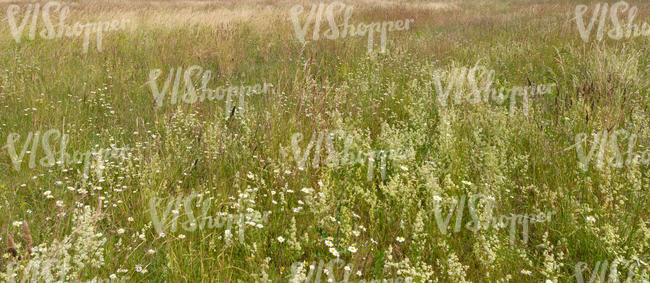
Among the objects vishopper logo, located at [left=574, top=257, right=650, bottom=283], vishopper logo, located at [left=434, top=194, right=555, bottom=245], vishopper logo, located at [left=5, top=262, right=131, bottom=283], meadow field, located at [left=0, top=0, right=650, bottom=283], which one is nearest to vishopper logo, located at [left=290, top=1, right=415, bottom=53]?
meadow field, located at [left=0, top=0, right=650, bottom=283]

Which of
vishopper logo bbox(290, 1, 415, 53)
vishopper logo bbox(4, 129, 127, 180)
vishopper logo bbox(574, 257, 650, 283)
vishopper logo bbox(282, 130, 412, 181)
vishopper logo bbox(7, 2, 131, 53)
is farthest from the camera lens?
vishopper logo bbox(290, 1, 415, 53)

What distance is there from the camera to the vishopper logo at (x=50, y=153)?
3201mm

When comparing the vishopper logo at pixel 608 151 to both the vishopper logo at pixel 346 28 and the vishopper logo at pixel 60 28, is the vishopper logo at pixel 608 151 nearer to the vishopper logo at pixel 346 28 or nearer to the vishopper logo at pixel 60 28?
the vishopper logo at pixel 346 28

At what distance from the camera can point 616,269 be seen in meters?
1.95

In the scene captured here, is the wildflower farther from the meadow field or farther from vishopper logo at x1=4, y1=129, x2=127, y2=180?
vishopper logo at x1=4, y1=129, x2=127, y2=180

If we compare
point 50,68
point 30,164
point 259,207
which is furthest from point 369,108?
point 50,68

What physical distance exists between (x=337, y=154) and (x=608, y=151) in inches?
69.5

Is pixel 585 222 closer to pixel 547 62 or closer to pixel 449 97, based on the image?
pixel 449 97

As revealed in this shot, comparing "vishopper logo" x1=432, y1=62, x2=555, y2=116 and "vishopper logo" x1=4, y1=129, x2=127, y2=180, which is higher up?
"vishopper logo" x1=432, y1=62, x2=555, y2=116

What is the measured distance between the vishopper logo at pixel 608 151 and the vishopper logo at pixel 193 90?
3.07 metres

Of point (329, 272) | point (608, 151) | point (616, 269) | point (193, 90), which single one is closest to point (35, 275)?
point (329, 272)

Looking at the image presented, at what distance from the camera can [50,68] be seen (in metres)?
5.70

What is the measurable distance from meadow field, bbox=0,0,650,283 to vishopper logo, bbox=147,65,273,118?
0.04 meters

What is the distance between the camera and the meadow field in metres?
2.19
